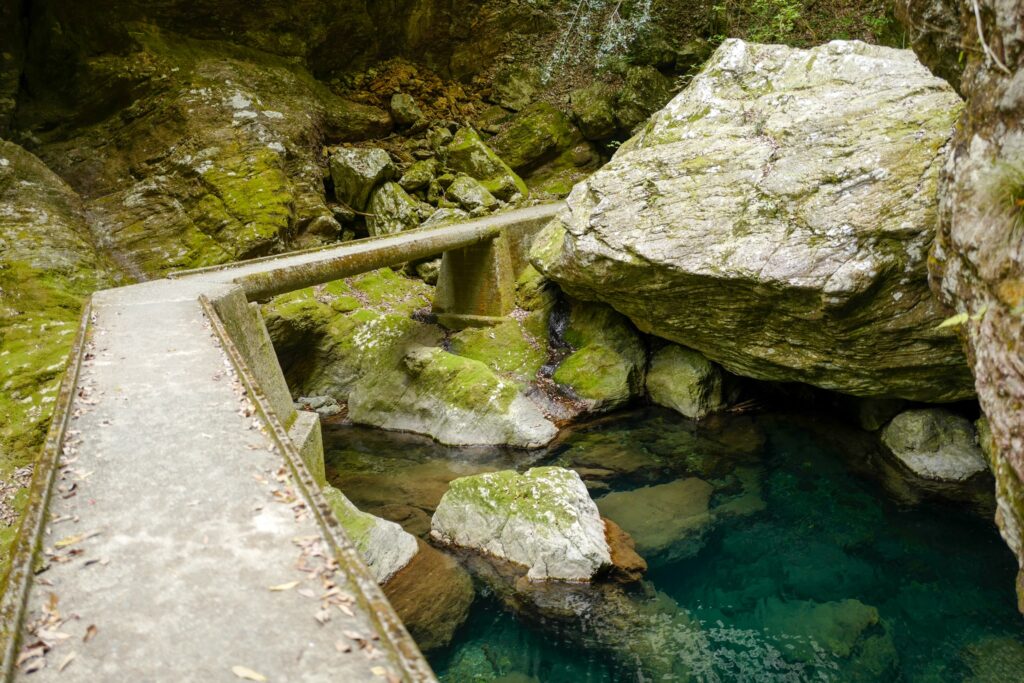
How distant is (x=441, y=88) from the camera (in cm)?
1989

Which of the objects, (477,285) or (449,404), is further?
(477,285)

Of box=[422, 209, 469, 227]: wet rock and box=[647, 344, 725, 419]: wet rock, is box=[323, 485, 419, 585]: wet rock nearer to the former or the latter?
box=[647, 344, 725, 419]: wet rock

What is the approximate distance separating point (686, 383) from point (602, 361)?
161 centimetres

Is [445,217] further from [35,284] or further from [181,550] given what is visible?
[181,550]

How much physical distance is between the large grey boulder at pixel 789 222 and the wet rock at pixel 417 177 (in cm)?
780

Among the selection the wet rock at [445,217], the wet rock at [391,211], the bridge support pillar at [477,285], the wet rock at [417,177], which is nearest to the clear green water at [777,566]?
the bridge support pillar at [477,285]

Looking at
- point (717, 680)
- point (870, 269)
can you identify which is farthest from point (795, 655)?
point (870, 269)

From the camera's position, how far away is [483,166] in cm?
1741

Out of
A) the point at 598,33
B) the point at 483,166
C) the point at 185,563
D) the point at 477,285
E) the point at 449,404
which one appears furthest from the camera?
the point at 598,33

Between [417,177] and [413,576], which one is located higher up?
[417,177]

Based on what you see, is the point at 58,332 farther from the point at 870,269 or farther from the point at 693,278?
the point at 870,269

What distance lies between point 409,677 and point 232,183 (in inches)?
553

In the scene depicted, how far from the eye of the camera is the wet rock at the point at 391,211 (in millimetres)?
15796

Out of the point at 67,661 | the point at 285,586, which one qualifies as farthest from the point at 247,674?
the point at 67,661
